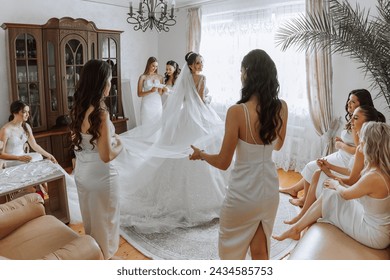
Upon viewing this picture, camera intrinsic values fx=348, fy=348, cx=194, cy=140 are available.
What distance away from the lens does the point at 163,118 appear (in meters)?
3.12

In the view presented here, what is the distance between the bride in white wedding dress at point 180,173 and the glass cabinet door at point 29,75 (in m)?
1.85

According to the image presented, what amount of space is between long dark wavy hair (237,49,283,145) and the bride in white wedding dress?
4.37 feet

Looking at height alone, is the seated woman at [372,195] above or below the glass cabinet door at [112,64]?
below

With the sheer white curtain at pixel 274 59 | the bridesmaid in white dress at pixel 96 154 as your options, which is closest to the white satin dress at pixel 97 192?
the bridesmaid in white dress at pixel 96 154

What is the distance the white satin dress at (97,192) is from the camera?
1999mm

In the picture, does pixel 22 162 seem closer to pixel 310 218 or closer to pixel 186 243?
pixel 186 243

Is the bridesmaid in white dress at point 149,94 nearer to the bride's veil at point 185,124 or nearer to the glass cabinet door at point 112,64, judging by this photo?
the glass cabinet door at point 112,64

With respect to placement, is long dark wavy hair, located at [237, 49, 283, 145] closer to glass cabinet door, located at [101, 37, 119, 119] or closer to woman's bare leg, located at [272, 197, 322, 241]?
woman's bare leg, located at [272, 197, 322, 241]

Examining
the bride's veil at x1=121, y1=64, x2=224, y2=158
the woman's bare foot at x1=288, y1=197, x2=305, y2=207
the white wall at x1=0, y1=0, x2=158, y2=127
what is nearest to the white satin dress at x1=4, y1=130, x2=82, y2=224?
the bride's veil at x1=121, y1=64, x2=224, y2=158

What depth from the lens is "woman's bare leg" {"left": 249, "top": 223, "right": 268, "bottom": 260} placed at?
1.78 metres

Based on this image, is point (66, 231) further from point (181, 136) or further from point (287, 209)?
point (287, 209)
